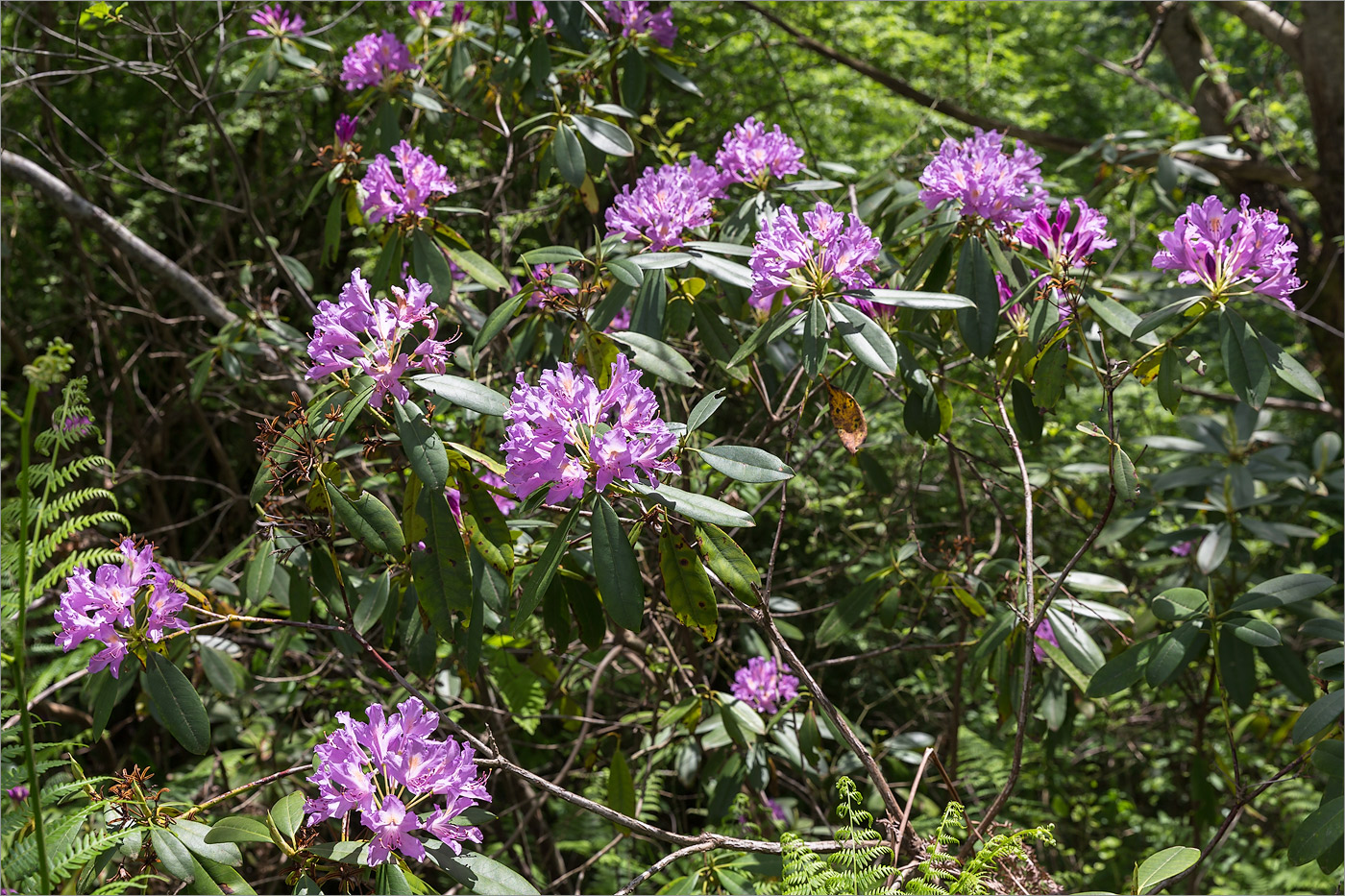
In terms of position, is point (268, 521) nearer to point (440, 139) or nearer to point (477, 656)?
point (477, 656)

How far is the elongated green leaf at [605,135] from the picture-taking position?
1.90 meters

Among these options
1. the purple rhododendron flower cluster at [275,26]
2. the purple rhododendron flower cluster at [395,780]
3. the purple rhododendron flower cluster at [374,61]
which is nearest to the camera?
the purple rhododendron flower cluster at [395,780]

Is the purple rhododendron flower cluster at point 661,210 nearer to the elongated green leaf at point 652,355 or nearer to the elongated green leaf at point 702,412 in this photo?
the elongated green leaf at point 652,355

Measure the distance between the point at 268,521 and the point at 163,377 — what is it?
102 inches

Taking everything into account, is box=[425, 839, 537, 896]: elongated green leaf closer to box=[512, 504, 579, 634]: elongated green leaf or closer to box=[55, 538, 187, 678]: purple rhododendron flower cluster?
box=[512, 504, 579, 634]: elongated green leaf

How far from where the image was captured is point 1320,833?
1371 mm

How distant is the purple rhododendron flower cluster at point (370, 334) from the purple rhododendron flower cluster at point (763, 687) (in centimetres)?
110

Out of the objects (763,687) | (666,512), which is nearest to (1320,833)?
(763,687)

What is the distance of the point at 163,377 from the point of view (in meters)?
3.52

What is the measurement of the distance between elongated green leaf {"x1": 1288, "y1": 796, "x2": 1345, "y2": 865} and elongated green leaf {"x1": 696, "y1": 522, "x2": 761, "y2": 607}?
3.11 ft

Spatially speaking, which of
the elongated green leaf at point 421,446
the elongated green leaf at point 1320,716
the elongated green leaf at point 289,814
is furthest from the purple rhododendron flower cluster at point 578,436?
the elongated green leaf at point 1320,716

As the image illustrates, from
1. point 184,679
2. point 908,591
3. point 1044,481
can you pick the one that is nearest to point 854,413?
point 184,679

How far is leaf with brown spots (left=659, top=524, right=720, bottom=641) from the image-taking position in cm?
124

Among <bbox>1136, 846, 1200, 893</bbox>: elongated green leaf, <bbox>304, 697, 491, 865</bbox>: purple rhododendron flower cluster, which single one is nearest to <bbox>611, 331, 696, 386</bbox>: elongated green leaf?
<bbox>304, 697, 491, 865</bbox>: purple rhododendron flower cluster
